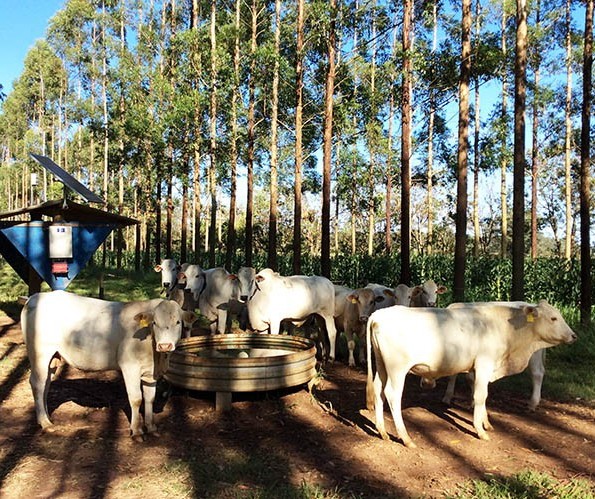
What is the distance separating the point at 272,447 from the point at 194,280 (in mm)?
5844

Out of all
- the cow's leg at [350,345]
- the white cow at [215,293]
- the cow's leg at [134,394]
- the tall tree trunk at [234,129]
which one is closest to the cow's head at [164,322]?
the cow's leg at [134,394]

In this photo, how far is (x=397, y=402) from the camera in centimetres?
544

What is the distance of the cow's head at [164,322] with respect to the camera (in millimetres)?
5413

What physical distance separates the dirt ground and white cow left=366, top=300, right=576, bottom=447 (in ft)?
1.53

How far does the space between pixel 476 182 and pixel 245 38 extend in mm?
15799

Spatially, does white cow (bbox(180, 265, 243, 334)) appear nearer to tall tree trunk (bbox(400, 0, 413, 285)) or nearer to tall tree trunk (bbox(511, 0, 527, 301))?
tall tree trunk (bbox(400, 0, 413, 285))

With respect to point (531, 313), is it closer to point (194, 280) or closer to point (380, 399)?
point (380, 399)

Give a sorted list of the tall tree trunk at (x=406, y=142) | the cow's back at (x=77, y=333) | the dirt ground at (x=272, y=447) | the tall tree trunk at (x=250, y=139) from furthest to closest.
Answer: the tall tree trunk at (x=250, y=139) < the tall tree trunk at (x=406, y=142) < the cow's back at (x=77, y=333) < the dirt ground at (x=272, y=447)

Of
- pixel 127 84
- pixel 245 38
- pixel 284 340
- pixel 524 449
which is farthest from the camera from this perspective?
pixel 127 84

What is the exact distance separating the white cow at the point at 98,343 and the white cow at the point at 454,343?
2317mm

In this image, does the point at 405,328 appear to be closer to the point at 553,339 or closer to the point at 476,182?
the point at 553,339

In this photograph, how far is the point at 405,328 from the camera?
218 inches

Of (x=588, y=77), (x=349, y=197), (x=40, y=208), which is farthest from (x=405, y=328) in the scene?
(x=349, y=197)

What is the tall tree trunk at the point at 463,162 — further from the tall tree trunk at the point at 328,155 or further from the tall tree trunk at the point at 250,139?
the tall tree trunk at the point at 250,139
